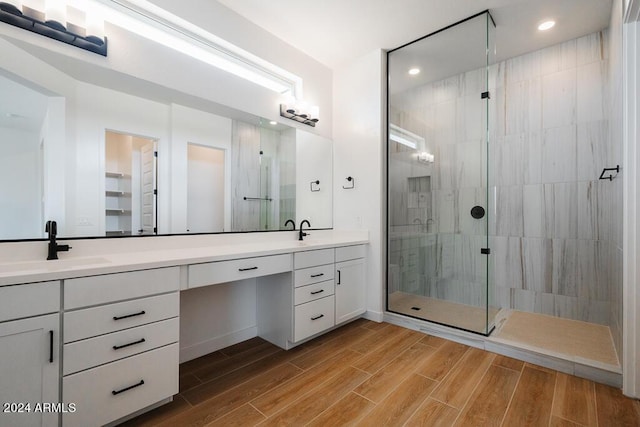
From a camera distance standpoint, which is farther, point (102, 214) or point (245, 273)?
point (245, 273)

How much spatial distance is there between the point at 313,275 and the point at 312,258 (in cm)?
14

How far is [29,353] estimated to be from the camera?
112 cm

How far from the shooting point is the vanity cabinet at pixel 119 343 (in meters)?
1.22

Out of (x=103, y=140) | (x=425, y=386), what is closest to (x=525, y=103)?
(x=425, y=386)

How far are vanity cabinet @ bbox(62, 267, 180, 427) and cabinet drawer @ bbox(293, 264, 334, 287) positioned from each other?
35.5 inches

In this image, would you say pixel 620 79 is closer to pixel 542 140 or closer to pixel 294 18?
pixel 542 140

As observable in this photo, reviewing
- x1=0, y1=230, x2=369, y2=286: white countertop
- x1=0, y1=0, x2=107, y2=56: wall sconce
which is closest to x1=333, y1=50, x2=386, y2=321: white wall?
x1=0, y1=230, x2=369, y2=286: white countertop

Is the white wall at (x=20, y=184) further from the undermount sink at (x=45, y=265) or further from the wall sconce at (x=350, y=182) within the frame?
the wall sconce at (x=350, y=182)

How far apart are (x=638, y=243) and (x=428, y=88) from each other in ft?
7.26

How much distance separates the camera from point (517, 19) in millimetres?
2428

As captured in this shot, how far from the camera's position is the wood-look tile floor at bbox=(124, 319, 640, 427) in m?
1.48

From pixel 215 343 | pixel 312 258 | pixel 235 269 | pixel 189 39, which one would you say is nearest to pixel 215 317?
pixel 215 343

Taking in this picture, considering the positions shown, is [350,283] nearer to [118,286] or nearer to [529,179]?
[118,286]

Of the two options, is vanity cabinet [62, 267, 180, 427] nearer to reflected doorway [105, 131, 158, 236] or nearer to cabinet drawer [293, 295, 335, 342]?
reflected doorway [105, 131, 158, 236]
